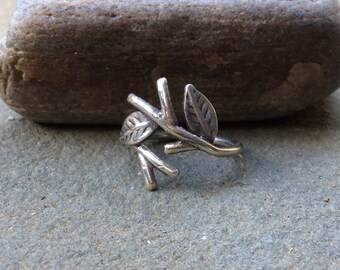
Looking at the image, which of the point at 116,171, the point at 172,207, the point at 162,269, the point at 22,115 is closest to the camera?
the point at 162,269

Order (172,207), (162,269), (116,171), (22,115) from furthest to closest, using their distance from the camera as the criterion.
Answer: (22,115) → (116,171) → (172,207) → (162,269)

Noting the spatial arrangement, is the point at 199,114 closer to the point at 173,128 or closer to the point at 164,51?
the point at 173,128

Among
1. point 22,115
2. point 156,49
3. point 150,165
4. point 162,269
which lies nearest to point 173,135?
point 150,165

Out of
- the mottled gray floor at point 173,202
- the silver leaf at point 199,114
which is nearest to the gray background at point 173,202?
the mottled gray floor at point 173,202

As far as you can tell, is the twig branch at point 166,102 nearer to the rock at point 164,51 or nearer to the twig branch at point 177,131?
the twig branch at point 177,131

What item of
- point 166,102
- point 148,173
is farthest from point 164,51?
point 148,173

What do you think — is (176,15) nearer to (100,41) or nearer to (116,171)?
(100,41)
